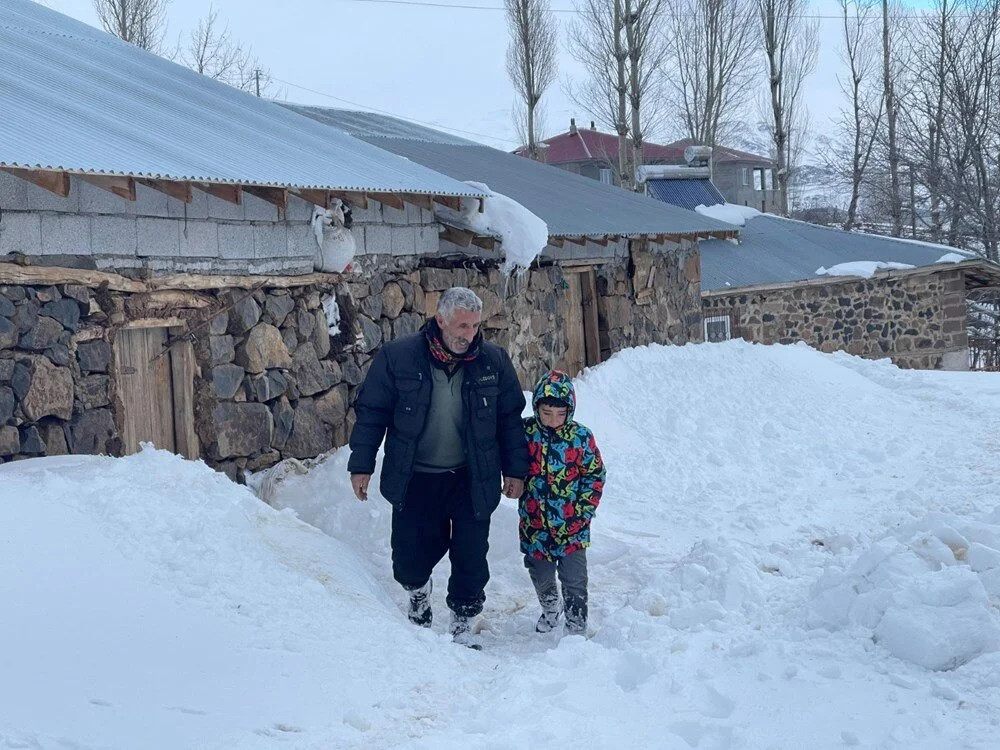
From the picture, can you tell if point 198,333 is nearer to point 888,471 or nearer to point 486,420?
point 486,420

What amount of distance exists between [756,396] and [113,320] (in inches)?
315

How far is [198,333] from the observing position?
6.80 meters

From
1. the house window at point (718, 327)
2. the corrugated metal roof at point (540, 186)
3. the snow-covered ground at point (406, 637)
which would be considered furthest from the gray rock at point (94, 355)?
the house window at point (718, 327)

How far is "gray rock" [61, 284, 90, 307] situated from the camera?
5.84 meters

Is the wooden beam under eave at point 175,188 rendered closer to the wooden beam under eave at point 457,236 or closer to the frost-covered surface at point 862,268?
the wooden beam under eave at point 457,236

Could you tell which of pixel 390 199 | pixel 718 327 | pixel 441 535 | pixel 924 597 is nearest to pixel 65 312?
pixel 441 535

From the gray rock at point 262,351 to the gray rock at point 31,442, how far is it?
1.61 metres

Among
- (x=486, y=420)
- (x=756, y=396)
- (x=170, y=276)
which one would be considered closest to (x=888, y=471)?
(x=756, y=396)

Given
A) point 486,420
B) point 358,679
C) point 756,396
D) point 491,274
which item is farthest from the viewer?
point 756,396

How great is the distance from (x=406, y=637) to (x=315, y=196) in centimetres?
350

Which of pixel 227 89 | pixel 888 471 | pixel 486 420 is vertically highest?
pixel 227 89

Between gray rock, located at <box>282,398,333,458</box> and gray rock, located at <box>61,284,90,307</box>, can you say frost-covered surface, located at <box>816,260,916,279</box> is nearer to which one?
gray rock, located at <box>282,398,333,458</box>

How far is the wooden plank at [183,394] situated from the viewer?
6.80 meters

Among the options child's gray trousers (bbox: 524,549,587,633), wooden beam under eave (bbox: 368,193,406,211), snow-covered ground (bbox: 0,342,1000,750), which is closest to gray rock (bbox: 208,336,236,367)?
snow-covered ground (bbox: 0,342,1000,750)
